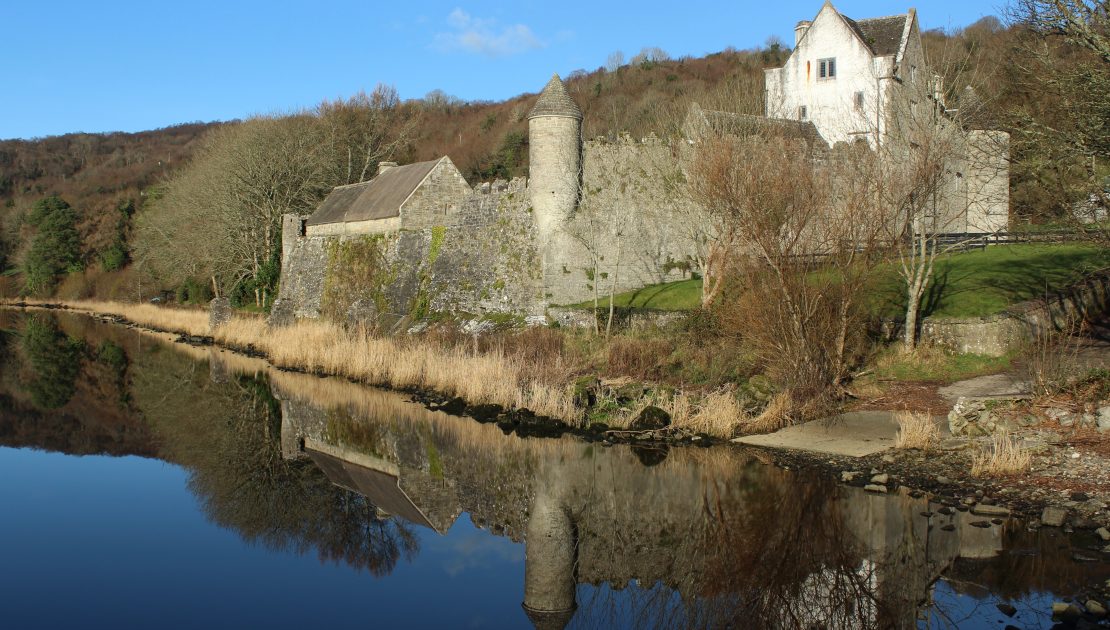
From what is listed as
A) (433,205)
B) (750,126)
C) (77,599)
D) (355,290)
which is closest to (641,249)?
(750,126)

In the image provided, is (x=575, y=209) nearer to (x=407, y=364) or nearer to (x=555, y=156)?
(x=555, y=156)

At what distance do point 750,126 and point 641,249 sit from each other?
14.2 feet

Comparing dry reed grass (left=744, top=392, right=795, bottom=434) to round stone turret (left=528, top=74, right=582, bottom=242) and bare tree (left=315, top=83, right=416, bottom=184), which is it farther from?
bare tree (left=315, top=83, right=416, bottom=184)

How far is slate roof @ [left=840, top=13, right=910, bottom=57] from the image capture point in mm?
29688

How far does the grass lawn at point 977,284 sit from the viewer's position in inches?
689

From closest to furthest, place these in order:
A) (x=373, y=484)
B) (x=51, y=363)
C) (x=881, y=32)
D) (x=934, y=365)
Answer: (x=373, y=484), (x=934, y=365), (x=51, y=363), (x=881, y=32)

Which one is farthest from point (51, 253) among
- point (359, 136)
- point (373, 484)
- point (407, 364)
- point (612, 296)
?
point (373, 484)

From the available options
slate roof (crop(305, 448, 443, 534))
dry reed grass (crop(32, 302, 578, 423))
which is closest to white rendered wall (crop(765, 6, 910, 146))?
dry reed grass (crop(32, 302, 578, 423))

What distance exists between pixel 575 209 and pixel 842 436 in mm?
11216

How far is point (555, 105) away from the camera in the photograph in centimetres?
2284

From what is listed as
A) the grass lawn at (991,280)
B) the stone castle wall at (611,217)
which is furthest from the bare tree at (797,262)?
the stone castle wall at (611,217)

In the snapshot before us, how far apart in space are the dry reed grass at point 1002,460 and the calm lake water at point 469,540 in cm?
127

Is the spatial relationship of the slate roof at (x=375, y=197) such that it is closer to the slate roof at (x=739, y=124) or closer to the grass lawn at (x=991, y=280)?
the slate roof at (x=739, y=124)

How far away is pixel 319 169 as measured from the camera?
1548 inches
